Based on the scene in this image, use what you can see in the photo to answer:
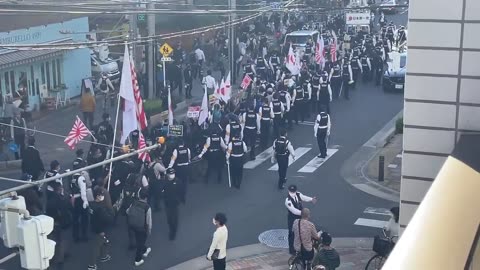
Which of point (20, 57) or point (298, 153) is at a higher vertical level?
point (20, 57)

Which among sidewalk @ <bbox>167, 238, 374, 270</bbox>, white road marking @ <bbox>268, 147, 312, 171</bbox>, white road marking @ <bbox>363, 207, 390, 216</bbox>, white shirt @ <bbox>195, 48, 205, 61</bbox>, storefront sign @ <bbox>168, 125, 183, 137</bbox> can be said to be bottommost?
sidewalk @ <bbox>167, 238, 374, 270</bbox>

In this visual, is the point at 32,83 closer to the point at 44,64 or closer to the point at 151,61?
the point at 44,64

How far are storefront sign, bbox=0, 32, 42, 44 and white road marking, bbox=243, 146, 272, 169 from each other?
30.5 ft

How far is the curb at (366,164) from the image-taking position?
19.1 metres

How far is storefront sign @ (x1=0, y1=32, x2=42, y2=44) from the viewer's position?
2637 centimetres

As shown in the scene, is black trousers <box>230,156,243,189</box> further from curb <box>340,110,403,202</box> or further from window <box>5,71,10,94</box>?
window <box>5,71,10,94</box>

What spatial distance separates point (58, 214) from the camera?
14602mm

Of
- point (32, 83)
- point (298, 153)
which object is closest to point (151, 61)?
point (32, 83)

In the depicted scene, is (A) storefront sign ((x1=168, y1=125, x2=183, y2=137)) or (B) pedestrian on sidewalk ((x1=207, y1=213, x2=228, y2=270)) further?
(A) storefront sign ((x1=168, y1=125, x2=183, y2=137))

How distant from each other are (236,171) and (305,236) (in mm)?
6221

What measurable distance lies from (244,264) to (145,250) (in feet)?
5.87

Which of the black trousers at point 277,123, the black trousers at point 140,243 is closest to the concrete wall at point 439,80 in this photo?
the black trousers at point 140,243

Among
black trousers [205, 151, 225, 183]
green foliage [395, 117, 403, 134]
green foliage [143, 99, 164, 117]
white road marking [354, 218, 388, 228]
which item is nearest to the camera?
white road marking [354, 218, 388, 228]

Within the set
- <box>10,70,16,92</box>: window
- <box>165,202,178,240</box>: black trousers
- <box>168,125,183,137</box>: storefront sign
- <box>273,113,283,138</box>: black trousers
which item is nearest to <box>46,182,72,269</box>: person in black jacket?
<box>165,202,178,240</box>: black trousers
